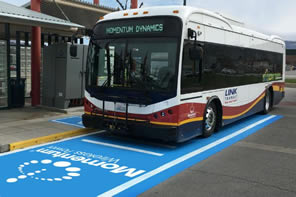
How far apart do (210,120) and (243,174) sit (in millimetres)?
2842

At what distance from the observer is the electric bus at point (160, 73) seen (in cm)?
689

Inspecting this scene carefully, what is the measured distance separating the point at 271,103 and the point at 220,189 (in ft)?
30.5

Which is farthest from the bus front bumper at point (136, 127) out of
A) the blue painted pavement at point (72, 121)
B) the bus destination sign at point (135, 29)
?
the bus destination sign at point (135, 29)

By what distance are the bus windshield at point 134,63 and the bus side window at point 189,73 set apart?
250 millimetres

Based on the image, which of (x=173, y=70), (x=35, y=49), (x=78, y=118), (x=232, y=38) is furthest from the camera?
(x=35, y=49)

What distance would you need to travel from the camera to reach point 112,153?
6898 mm

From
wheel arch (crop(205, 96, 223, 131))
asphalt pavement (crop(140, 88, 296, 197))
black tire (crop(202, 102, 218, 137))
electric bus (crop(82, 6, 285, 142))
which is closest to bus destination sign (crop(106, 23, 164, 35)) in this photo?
electric bus (crop(82, 6, 285, 142))

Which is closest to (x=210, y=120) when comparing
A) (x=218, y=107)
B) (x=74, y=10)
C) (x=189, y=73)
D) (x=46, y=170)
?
(x=218, y=107)

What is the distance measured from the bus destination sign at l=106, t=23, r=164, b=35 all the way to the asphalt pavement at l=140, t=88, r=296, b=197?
9.55ft

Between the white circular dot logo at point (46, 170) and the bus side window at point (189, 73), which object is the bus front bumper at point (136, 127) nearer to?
the bus side window at point (189, 73)

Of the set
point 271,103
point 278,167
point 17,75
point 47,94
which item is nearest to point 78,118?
point 47,94

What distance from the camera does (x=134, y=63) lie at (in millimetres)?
7277

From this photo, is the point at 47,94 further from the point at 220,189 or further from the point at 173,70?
the point at 220,189

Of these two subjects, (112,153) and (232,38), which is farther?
(232,38)
